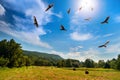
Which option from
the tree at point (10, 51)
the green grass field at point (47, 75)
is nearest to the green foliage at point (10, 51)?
the tree at point (10, 51)

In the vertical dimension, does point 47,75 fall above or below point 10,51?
below

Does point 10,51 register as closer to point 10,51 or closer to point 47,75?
point 10,51

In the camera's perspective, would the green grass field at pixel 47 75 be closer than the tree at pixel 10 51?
Yes

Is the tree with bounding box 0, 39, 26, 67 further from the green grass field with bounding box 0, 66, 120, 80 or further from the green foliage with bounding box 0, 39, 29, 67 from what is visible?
the green grass field with bounding box 0, 66, 120, 80

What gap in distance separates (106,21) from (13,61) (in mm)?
66379

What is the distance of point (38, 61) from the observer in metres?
158

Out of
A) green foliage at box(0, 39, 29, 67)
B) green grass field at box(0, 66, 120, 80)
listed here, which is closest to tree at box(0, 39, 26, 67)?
green foliage at box(0, 39, 29, 67)

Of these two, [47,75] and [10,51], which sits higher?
[10,51]

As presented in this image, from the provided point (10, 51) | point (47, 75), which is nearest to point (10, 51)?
point (10, 51)

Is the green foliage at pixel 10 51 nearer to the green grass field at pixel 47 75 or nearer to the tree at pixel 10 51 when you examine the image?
the tree at pixel 10 51

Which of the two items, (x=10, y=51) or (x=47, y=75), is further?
(x=10, y=51)

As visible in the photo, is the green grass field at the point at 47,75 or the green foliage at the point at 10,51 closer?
the green grass field at the point at 47,75

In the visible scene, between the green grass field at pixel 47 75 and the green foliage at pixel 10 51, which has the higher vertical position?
the green foliage at pixel 10 51

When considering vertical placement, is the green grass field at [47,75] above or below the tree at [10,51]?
below
